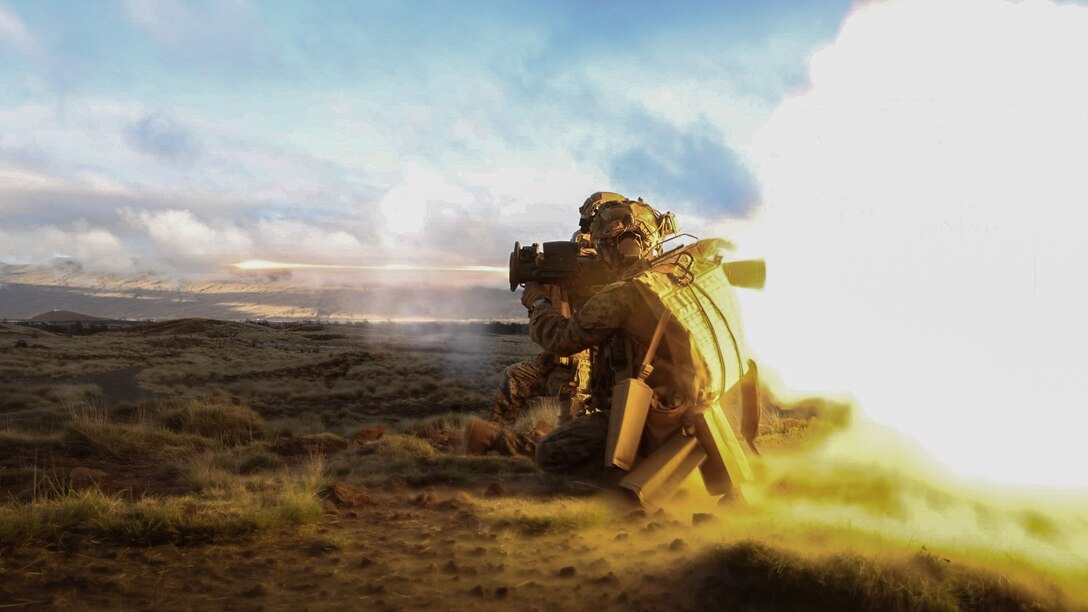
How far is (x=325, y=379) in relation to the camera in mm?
29734

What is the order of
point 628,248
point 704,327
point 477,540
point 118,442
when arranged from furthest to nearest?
point 118,442, point 628,248, point 704,327, point 477,540

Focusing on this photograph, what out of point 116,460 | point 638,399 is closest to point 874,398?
point 638,399

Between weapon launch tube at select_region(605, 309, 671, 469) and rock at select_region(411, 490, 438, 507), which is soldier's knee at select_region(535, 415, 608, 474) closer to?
weapon launch tube at select_region(605, 309, 671, 469)

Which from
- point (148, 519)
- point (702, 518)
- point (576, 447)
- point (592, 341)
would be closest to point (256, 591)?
point (148, 519)

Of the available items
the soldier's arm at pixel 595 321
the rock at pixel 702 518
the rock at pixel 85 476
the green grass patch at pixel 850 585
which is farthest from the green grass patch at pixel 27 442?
the green grass patch at pixel 850 585

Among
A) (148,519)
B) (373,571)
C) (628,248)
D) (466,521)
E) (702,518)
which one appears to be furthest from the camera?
(628,248)

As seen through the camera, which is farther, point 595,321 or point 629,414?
point 595,321

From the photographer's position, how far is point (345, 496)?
21.2ft

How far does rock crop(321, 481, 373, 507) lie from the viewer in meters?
6.43

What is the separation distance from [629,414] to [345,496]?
2669mm

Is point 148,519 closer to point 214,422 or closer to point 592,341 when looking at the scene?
point 592,341

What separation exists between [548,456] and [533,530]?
198 centimetres

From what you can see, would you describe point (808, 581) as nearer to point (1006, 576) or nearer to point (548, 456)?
point (1006, 576)

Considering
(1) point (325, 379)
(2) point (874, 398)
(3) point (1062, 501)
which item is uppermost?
(2) point (874, 398)
